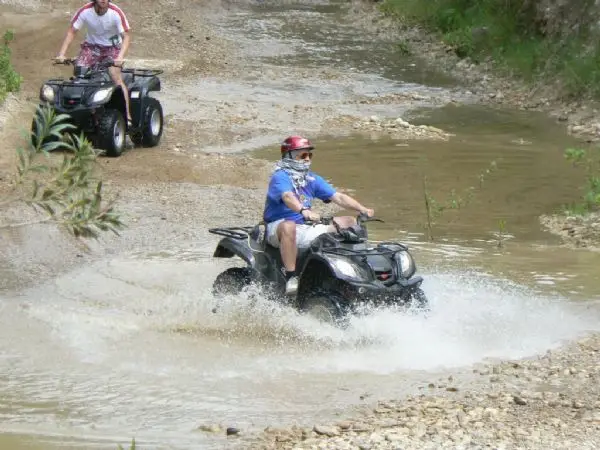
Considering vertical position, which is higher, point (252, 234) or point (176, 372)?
point (252, 234)

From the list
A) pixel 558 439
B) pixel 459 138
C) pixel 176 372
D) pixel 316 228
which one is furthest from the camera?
pixel 459 138

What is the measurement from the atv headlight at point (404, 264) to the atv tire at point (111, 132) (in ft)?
23.2

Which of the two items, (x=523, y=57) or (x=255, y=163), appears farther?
(x=523, y=57)

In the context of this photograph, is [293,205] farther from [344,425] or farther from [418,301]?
[344,425]

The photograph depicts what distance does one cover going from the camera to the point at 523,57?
23516 mm

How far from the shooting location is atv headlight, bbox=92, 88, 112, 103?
14.7 m

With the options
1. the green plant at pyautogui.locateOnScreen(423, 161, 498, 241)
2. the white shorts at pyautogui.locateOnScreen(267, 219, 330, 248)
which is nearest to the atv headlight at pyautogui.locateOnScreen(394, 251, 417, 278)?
the white shorts at pyautogui.locateOnScreen(267, 219, 330, 248)

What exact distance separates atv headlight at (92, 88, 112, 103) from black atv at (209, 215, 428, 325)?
19.5ft

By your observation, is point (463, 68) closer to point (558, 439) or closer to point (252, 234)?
point (252, 234)

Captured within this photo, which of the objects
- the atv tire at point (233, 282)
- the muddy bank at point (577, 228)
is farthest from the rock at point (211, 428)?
the muddy bank at point (577, 228)

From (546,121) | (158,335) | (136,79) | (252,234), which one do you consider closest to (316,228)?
(252,234)

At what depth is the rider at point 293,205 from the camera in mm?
9070

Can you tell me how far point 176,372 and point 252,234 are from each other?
1709mm

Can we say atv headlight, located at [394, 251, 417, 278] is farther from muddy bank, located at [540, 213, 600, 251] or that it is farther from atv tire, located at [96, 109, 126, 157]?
atv tire, located at [96, 109, 126, 157]
